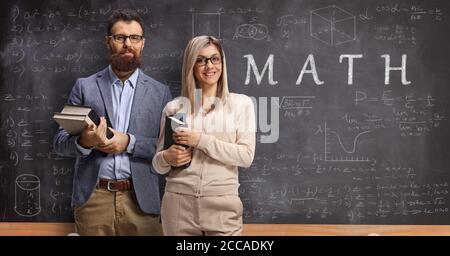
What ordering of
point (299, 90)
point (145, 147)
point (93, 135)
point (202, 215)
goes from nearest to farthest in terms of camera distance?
point (202, 215) < point (93, 135) < point (145, 147) < point (299, 90)

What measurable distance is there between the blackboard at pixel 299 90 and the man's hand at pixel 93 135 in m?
0.33

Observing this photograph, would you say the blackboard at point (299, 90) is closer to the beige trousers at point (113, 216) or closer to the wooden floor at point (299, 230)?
the wooden floor at point (299, 230)

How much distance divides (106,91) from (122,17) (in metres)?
0.47

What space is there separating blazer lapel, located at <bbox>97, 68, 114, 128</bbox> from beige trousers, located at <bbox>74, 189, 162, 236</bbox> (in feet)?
1.46

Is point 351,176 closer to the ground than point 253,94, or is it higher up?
closer to the ground

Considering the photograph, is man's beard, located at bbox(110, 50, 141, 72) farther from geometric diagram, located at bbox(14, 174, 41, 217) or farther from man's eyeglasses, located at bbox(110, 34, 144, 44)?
geometric diagram, located at bbox(14, 174, 41, 217)

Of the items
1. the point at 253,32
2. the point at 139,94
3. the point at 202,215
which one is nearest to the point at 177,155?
the point at 202,215

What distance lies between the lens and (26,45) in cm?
358

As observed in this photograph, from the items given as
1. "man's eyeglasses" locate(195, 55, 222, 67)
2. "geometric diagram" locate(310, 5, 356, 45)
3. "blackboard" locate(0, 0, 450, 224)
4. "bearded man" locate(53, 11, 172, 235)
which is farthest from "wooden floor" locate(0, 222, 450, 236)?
"geometric diagram" locate(310, 5, 356, 45)

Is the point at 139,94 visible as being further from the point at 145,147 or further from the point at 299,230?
the point at 299,230

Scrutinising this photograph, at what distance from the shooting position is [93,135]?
130 inches
